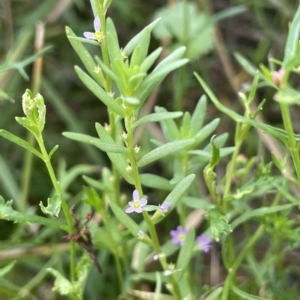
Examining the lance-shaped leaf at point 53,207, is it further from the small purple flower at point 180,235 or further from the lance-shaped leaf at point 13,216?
the small purple flower at point 180,235

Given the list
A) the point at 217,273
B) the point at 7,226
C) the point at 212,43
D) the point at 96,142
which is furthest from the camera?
the point at 212,43

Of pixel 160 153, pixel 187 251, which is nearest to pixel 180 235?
pixel 187 251

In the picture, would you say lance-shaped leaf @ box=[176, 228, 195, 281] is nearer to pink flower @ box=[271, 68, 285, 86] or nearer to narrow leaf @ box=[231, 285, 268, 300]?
narrow leaf @ box=[231, 285, 268, 300]

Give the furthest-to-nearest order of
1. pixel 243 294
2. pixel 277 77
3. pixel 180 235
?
pixel 180 235 < pixel 243 294 < pixel 277 77

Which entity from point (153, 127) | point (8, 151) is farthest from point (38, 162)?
point (153, 127)

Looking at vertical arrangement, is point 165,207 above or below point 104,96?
below

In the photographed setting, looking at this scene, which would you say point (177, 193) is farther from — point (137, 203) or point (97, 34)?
point (97, 34)

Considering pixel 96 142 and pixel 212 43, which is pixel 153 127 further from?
pixel 96 142

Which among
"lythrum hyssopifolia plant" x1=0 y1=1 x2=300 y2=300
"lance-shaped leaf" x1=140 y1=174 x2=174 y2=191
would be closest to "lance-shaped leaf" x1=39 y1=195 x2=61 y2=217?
"lythrum hyssopifolia plant" x1=0 y1=1 x2=300 y2=300
